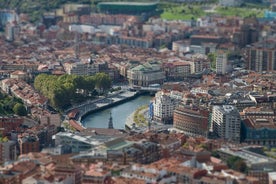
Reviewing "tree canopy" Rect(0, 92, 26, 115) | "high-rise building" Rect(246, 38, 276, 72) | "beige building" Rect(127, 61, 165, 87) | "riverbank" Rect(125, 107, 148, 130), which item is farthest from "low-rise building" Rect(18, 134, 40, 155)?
"high-rise building" Rect(246, 38, 276, 72)

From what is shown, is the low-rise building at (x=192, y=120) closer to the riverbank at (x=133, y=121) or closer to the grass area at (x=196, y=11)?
the riverbank at (x=133, y=121)

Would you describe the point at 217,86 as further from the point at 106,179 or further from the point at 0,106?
the point at 106,179

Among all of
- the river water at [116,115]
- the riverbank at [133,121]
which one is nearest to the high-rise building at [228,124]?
the riverbank at [133,121]

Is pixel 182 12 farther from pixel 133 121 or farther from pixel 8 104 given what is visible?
pixel 8 104

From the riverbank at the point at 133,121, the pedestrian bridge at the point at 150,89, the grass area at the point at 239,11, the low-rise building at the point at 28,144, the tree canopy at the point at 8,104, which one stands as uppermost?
the low-rise building at the point at 28,144

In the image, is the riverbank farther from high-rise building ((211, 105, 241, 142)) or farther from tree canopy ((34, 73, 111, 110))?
high-rise building ((211, 105, 241, 142))

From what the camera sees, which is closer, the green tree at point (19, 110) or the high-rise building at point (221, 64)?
the green tree at point (19, 110)

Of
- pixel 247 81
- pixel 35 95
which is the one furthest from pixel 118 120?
pixel 247 81
